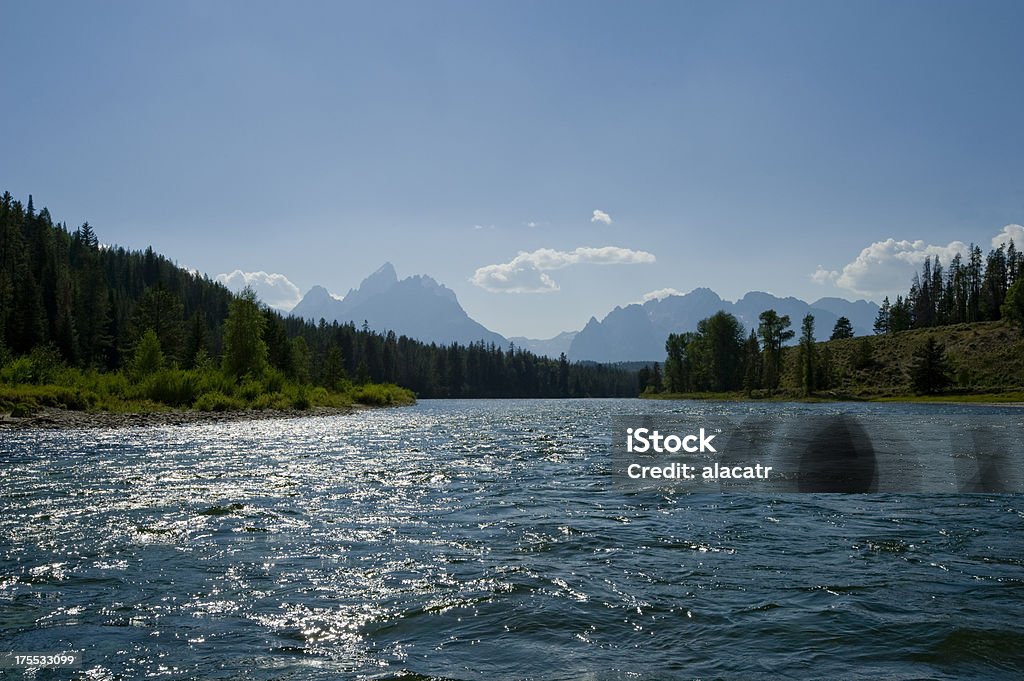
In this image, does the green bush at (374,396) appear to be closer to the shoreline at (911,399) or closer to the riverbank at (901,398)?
the shoreline at (911,399)

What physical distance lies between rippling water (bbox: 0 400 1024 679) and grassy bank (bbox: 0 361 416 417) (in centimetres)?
3240

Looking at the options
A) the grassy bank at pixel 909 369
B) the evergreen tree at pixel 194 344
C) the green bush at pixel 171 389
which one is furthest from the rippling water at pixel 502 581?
the grassy bank at pixel 909 369

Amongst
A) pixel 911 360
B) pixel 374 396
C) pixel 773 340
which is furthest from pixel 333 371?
pixel 911 360

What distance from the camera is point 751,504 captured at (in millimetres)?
17719

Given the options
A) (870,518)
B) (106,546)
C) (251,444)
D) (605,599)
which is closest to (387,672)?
(605,599)

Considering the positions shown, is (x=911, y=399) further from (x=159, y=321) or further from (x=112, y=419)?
(x=159, y=321)

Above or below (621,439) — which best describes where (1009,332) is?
above

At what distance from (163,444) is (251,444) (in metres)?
4.18

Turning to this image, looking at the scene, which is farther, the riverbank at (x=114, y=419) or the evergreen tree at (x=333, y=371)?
the evergreen tree at (x=333, y=371)

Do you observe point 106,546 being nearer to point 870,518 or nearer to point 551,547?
point 551,547

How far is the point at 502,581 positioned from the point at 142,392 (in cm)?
5812

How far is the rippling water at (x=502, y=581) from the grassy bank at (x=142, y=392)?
32.4m

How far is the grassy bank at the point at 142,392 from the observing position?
159 ft

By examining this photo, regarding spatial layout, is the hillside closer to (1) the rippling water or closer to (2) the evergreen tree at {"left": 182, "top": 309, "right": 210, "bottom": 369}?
(2) the evergreen tree at {"left": 182, "top": 309, "right": 210, "bottom": 369}
